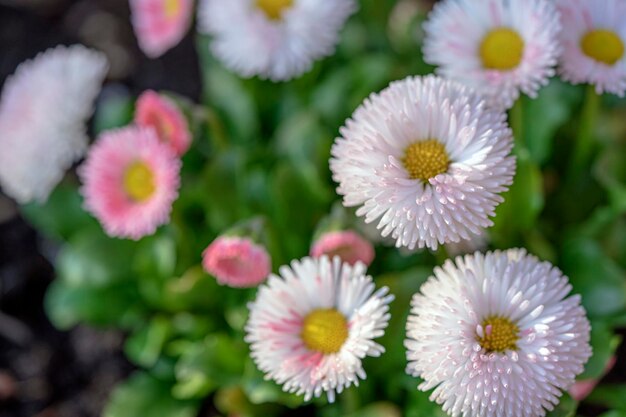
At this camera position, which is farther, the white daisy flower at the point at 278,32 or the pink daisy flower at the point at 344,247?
the white daisy flower at the point at 278,32

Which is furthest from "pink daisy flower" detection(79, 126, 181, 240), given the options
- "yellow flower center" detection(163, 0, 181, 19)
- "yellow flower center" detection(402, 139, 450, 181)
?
"yellow flower center" detection(402, 139, 450, 181)

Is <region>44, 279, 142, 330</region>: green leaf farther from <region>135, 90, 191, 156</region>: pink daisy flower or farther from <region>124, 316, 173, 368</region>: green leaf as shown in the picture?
<region>135, 90, 191, 156</region>: pink daisy flower

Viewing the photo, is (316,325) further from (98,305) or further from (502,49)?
(98,305)

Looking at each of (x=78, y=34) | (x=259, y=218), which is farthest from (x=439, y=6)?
(x=78, y=34)

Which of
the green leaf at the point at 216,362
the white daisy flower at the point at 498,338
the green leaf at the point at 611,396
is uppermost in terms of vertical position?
the white daisy flower at the point at 498,338

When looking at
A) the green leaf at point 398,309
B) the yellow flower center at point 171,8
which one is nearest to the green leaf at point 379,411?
the green leaf at point 398,309

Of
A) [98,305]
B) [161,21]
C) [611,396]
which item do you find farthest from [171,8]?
[611,396]

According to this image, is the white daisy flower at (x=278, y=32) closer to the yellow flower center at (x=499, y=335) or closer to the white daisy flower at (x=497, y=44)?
the white daisy flower at (x=497, y=44)

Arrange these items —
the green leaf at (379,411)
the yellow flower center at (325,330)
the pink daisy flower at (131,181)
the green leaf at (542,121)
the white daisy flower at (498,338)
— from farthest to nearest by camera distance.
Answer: the green leaf at (542,121), the pink daisy flower at (131,181), the green leaf at (379,411), the yellow flower center at (325,330), the white daisy flower at (498,338)

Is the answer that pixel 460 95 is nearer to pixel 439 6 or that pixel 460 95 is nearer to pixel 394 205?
pixel 394 205
